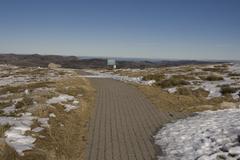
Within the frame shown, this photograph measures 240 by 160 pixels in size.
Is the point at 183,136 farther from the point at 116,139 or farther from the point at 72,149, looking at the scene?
the point at 72,149

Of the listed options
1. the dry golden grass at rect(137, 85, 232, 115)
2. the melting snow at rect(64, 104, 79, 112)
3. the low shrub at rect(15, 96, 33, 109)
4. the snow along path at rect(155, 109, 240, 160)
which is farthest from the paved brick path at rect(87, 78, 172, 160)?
the low shrub at rect(15, 96, 33, 109)

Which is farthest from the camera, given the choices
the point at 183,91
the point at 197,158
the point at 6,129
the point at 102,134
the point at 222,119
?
the point at 183,91

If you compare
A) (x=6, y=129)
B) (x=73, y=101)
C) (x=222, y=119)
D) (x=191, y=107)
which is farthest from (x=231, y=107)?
(x=6, y=129)

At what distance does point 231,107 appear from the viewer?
17234mm

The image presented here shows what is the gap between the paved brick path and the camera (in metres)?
9.36

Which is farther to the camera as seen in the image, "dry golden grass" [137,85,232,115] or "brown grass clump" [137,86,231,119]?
"dry golden grass" [137,85,232,115]

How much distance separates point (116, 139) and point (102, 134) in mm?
804

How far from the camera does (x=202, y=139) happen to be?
10461mm

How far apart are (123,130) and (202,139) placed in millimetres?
3195

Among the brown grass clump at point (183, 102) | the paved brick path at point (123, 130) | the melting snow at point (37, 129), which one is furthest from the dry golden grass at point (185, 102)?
the melting snow at point (37, 129)

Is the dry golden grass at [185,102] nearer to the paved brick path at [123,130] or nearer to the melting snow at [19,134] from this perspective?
the paved brick path at [123,130]

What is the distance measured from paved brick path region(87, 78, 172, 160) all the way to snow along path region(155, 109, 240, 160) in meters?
0.56

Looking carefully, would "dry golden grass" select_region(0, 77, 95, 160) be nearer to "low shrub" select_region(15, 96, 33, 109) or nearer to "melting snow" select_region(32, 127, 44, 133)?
A: "melting snow" select_region(32, 127, 44, 133)

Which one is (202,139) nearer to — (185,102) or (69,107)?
(69,107)
